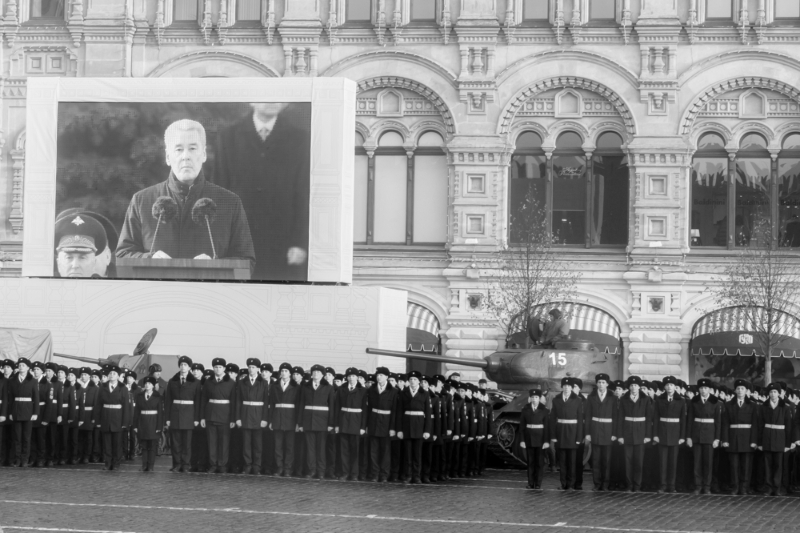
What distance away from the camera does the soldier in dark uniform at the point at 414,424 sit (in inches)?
763

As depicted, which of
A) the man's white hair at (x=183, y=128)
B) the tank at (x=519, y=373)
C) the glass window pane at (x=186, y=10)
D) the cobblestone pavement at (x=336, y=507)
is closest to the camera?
the cobblestone pavement at (x=336, y=507)

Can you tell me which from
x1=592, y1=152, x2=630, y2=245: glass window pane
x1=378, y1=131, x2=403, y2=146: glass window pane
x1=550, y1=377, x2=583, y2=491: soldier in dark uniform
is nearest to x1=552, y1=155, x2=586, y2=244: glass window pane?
x1=592, y1=152, x2=630, y2=245: glass window pane

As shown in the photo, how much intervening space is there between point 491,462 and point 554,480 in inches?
120

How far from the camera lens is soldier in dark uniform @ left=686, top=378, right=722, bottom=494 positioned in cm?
1897

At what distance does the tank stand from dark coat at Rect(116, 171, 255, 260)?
4424 millimetres

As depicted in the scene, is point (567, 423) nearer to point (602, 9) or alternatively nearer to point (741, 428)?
point (741, 428)

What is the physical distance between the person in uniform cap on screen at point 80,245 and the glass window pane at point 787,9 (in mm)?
17055

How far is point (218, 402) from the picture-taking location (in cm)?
2017

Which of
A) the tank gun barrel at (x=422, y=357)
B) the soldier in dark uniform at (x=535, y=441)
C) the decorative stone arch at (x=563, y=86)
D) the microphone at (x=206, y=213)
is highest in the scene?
the decorative stone arch at (x=563, y=86)

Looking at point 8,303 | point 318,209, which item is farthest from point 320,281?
point 8,303

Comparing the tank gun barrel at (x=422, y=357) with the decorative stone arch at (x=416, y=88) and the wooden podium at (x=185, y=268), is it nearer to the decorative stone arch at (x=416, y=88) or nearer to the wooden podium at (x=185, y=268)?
the wooden podium at (x=185, y=268)

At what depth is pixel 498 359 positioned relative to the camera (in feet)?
80.5

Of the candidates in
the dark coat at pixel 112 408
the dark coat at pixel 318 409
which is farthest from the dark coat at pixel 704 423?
the dark coat at pixel 112 408

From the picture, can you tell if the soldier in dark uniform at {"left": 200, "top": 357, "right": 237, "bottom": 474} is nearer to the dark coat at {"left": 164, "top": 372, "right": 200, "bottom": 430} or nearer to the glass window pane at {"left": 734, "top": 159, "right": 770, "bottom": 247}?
the dark coat at {"left": 164, "top": 372, "right": 200, "bottom": 430}
